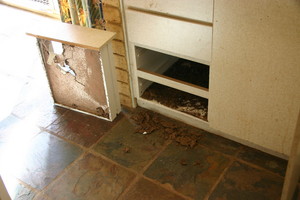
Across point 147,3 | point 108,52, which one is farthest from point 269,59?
point 108,52

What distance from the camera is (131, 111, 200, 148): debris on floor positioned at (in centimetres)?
253

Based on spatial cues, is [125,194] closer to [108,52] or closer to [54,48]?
[108,52]

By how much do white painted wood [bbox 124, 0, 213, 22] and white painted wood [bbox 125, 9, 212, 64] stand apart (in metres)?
0.05

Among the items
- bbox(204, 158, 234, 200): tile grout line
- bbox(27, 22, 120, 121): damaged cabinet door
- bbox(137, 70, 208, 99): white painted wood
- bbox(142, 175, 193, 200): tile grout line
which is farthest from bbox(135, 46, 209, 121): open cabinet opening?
bbox(142, 175, 193, 200): tile grout line

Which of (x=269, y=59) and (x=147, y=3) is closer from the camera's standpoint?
(x=269, y=59)

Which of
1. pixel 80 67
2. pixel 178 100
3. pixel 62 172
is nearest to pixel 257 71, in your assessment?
pixel 178 100

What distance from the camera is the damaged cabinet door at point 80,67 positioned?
2.49 metres

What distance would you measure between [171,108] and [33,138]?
1.03 meters

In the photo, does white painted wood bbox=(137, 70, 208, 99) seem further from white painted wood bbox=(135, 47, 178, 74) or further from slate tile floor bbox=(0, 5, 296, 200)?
slate tile floor bbox=(0, 5, 296, 200)

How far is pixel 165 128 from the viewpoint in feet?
8.70

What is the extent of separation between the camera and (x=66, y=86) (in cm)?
282

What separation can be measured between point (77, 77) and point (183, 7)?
1003mm

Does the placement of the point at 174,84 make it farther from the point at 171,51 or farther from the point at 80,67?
the point at 80,67

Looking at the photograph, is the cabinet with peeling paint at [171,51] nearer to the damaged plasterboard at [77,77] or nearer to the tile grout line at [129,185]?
the damaged plasterboard at [77,77]
